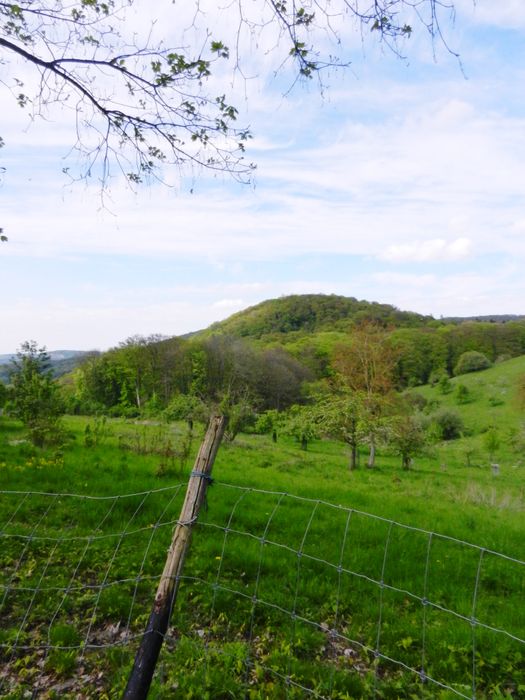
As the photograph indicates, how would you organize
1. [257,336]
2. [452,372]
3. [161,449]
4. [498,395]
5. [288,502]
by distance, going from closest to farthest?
[288,502]
[161,449]
[498,395]
[452,372]
[257,336]

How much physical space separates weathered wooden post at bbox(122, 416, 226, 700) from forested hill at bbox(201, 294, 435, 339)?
8831 cm

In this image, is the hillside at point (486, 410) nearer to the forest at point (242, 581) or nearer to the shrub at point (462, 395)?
the shrub at point (462, 395)

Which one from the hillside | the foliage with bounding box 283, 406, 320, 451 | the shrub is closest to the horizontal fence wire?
the foliage with bounding box 283, 406, 320, 451

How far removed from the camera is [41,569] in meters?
4.96

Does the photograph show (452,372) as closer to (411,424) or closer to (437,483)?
(411,424)

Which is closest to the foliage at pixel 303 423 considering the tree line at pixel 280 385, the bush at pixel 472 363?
the tree line at pixel 280 385

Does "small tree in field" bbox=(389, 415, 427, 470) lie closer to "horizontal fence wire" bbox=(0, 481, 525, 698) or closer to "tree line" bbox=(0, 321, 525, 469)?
"tree line" bbox=(0, 321, 525, 469)

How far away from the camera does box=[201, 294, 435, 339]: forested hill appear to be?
9844cm

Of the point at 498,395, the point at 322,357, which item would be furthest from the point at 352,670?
the point at 322,357

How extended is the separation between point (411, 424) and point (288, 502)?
664 inches

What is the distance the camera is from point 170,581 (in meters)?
2.90

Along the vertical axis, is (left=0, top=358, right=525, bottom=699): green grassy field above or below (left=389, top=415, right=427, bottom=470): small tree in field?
above

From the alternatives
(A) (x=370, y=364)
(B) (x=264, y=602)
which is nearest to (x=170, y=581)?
(B) (x=264, y=602)

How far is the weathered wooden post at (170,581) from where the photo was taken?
2783 mm
